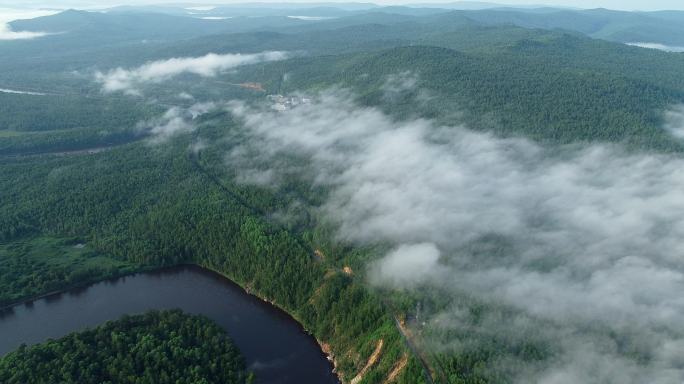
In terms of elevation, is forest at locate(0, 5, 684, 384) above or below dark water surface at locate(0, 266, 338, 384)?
above

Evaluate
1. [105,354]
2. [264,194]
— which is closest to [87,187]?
[264,194]

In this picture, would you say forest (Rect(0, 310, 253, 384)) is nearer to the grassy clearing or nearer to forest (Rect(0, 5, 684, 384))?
forest (Rect(0, 5, 684, 384))

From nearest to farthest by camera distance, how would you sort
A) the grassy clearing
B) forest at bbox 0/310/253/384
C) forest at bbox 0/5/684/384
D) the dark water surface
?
forest at bbox 0/310/253/384 < forest at bbox 0/5/684/384 < the dark water surface < the grassy clearing

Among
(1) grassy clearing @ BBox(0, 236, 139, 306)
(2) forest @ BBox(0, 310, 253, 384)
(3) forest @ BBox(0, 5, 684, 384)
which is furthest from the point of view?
(1) grassy clearing @ BBox(0, 236, 139, 306)

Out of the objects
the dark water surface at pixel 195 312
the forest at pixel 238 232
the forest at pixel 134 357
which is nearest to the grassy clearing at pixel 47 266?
the forest at pixel 238 232

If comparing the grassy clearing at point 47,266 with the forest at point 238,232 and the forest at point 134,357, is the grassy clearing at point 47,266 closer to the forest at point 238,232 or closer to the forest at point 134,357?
the forest at point 238,232

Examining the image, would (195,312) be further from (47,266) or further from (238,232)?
(47,266)

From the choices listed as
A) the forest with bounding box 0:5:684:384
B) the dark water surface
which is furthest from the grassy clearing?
the dark water surface

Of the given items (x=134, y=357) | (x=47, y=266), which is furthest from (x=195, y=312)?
(x=47, y=266)

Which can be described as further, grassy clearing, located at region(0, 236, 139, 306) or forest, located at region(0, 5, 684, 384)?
grassy clearing, located at region(0, 236, 139, 306)
